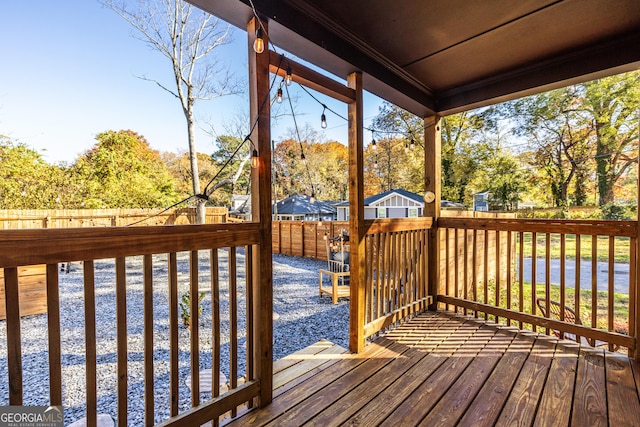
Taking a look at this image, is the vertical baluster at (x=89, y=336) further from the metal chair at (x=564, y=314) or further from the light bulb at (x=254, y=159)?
the metal chair at (x=564, y=314)

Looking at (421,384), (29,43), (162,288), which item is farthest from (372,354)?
(162,288)

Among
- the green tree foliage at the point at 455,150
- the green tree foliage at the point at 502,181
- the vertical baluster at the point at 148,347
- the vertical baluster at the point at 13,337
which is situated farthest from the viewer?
the green tree foliage at the point at 455,150

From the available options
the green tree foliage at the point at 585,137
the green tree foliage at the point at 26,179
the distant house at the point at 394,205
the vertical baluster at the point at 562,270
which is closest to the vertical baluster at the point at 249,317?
the vertical baluster at the point at 562,270

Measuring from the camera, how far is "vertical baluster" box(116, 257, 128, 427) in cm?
115

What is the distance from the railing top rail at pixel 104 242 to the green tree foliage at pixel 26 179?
3317 mm

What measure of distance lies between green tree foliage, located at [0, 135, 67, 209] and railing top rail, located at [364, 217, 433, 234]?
3.87 m

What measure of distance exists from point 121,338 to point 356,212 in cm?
160

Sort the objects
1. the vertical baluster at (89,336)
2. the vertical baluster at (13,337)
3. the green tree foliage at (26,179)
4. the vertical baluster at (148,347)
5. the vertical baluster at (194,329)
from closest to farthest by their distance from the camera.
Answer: the vertical baluster at (13,337) → the vertical baluster at (89,336) → the vertical baluster at (148,347) → the vertical baluster at (194,329) → the green tree foliage at (26,179)

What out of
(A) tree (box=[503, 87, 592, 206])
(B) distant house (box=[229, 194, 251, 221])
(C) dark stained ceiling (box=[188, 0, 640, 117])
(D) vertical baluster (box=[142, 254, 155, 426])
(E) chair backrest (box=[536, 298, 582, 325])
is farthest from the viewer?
(A) tree (box=[503, 87, 592, 206])

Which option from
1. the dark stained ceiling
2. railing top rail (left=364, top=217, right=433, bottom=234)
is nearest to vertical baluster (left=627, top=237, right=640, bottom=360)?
the dark stained ceiling

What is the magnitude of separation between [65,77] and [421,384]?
4367 mm

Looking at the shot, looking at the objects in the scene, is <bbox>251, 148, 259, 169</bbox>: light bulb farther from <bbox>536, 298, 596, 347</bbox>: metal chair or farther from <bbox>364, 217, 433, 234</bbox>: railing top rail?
<bbox>536, 298, 596, 347</bbox>: metal chair

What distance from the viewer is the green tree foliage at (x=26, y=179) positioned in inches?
126

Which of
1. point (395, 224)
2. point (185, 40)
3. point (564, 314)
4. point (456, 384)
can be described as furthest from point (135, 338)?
point (564, 314)
